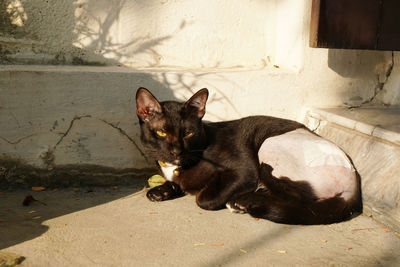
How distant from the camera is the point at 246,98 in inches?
155

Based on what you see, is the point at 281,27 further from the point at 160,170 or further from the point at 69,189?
the point at 69,189

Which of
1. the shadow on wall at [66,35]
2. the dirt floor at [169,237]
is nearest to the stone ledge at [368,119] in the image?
the dirt floor at [169,237]

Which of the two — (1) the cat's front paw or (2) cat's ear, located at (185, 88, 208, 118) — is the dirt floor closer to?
(1) the cat's front paw

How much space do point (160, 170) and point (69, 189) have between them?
2.66 feet

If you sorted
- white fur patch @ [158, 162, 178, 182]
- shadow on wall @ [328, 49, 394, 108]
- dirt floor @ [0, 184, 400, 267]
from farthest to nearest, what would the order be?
shadow on wall @ [328, 49, 394, 108] < white fur patch @ [158, 162, 178, 182] < dirt floor @ [0, 184, 400, 267]

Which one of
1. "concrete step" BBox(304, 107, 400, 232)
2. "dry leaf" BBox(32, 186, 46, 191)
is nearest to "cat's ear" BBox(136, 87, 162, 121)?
"dry leaf" BBox(32, 186, 46, 191)

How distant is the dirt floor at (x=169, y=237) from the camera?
245 centimetres

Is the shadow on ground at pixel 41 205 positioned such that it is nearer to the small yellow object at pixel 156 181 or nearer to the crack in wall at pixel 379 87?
the small yellow object at pixel 156 181

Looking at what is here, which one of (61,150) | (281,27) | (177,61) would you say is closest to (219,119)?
(177,61)

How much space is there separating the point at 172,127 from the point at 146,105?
0.28m

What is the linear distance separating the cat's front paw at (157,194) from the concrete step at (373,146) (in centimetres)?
152

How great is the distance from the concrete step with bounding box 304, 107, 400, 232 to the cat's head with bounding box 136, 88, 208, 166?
3.91 ft

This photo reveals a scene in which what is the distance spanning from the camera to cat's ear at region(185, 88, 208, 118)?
3324mm

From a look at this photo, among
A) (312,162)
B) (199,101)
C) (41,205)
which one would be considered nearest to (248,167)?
(312,162)
